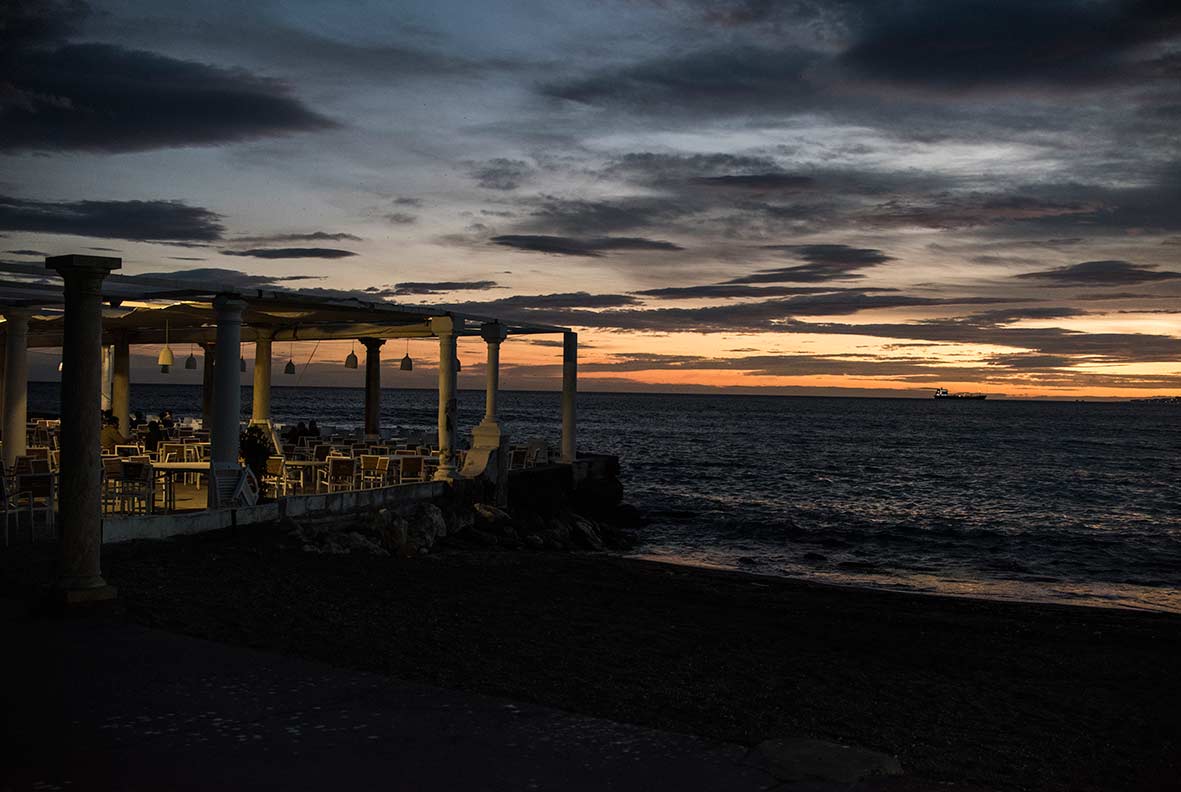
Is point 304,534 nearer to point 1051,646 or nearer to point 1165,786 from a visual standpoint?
point 1051,646

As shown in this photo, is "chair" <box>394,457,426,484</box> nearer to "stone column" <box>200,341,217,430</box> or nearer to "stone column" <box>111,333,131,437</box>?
"stone column" <box>200,341,217,430</box>

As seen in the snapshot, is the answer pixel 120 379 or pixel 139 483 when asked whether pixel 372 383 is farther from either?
pixel 139 483

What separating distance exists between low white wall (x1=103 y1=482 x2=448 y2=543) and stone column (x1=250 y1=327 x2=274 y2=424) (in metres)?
5.42

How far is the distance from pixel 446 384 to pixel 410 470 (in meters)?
1.73

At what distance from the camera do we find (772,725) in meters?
5.77

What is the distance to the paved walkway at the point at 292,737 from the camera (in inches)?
165

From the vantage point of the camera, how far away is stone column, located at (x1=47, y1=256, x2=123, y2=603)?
299 inches

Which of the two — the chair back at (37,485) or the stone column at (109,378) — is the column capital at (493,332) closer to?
the chair back at (37,485)

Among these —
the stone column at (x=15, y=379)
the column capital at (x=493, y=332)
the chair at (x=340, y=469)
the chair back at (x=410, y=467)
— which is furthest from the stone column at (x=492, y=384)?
the stone column at (x=15, y=379)

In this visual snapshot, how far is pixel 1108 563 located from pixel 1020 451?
1936 inches

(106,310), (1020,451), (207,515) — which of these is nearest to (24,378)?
(106,310)

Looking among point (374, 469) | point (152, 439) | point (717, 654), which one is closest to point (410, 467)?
point (374, 469)

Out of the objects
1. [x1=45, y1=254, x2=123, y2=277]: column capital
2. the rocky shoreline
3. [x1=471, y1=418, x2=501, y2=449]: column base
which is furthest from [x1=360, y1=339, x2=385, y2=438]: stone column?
[x1=45, y1=254, x2=123, y2=277]: column capital

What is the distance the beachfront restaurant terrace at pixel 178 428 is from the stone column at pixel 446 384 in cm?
2
